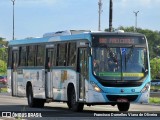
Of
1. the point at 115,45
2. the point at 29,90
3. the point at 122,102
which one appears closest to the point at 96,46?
the point at 115,45

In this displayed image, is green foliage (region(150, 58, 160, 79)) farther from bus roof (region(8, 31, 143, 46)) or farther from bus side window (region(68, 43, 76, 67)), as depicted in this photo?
bus side window (region(68, 43, 76, 67))

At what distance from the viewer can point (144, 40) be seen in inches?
953

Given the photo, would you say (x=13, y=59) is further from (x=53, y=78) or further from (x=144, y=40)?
(x=144, y=40)

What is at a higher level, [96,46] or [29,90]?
[96,46]

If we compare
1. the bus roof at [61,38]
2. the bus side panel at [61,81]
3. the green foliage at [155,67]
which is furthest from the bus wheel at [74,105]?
the green foliage at [155,67]

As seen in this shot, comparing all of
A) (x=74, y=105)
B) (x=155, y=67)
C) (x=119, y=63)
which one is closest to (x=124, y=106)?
(x=74, y=105)

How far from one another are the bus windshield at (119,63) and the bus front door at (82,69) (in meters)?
0.47

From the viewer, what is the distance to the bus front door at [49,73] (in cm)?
2706

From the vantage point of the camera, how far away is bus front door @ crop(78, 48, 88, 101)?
2356 cm

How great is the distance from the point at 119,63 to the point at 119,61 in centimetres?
7

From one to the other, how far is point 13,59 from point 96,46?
939cm

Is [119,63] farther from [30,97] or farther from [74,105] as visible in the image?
[30,97]

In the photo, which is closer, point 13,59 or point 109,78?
point 109,78

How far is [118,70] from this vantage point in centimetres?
2327
